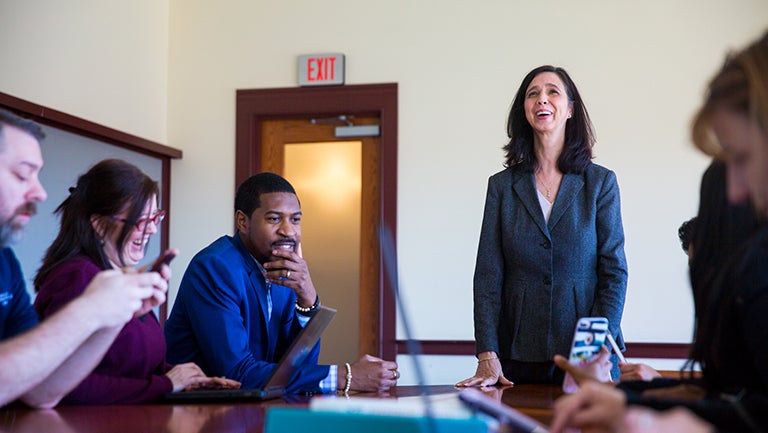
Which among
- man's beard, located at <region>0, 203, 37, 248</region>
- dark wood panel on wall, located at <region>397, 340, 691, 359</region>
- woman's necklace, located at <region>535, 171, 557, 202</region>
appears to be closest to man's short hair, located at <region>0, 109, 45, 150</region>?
man's beard, located at <region>0, 203, 37, 248</region>

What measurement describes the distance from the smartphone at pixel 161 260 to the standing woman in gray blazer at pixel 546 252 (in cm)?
104

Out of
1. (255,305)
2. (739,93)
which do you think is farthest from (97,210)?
(739,93)

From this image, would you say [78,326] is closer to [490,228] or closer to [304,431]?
[304,431]

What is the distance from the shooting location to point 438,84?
187 inches

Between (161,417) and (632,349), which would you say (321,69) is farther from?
(161,417)

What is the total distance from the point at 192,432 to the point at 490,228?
1407mm

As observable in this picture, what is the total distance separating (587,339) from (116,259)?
3.91ft

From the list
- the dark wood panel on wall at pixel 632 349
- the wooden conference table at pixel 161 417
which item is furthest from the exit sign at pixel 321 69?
the wooden conference table at pixel 161 417

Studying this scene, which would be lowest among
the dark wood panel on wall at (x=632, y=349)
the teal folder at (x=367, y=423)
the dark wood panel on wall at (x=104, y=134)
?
the dark wood panel on wall at (x=632, y=349)

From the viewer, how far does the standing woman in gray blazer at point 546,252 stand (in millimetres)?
2438

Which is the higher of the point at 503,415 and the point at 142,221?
the point at 142,221

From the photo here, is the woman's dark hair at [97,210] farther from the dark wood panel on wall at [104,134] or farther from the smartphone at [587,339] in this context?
the dark wood panel on wall at [104,134]

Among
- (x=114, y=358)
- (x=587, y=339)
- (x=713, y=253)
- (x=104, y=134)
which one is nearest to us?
(x=713, y=253)

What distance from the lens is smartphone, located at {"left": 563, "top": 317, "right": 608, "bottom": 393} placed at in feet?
4.78
